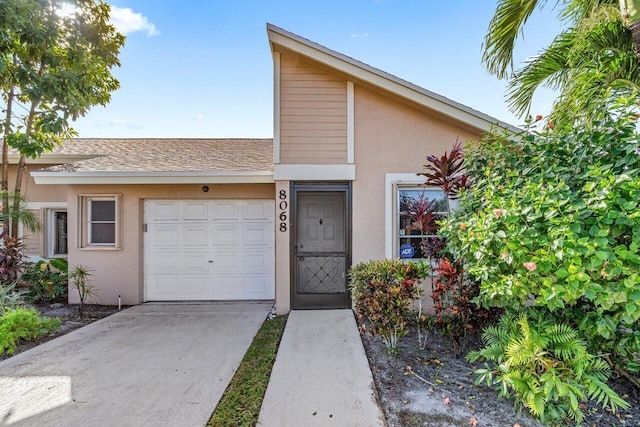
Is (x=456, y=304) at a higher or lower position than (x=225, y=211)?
lower

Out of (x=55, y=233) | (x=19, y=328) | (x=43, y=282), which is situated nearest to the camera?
(x=19, y=328)

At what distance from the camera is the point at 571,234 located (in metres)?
2.53

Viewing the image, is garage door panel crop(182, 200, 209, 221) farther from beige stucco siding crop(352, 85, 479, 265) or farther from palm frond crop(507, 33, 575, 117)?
palm frond crop(507, 33, 575, 117)

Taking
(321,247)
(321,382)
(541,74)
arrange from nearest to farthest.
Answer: (321,382) < (541,74) < (321,247)

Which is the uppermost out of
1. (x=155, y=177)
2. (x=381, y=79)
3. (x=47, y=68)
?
(x=47, y=68)

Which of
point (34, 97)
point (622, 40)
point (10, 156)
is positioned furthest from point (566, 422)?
point (10, 156)

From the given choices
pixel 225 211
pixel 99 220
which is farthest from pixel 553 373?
pixel 99 220

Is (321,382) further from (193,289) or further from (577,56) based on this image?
(577,56)

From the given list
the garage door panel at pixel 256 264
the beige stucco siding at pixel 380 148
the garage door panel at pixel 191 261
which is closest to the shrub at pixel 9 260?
the garage door panel at pixel 191 261

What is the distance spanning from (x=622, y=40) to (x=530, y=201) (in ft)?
11.8

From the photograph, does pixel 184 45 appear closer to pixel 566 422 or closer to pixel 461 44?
pixel 461 44

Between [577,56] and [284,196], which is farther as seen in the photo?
[284,196]

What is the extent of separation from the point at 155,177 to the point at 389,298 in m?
5.67

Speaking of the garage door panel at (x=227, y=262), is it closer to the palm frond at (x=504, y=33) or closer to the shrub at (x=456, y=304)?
the shrub at (x=456, y=304)
